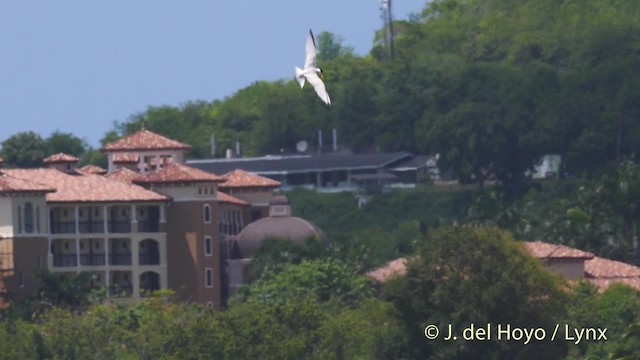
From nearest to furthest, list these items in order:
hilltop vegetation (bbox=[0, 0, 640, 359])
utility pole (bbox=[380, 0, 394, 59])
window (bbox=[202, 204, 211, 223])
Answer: hilltop vegetation (bbox=[0, 0, 640, 359]) → window (bbox=[202, 204, 211, 223]) → utility pole (bbox=[380, 0, 394, 59])

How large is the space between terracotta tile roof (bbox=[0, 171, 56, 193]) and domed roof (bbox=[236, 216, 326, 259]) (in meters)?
8.41

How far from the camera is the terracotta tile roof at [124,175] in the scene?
119750 millimetres

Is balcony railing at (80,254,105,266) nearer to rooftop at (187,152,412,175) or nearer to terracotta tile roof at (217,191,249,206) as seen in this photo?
terracotta tile roof at (217,191,249,206)

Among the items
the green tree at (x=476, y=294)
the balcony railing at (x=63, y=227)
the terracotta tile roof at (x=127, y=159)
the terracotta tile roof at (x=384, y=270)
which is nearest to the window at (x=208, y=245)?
the balcony railing at (x=63, y=227)

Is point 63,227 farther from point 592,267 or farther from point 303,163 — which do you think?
point 303,163

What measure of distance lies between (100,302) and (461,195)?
138ft

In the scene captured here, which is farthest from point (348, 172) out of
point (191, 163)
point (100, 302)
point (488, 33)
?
point (100, 302)

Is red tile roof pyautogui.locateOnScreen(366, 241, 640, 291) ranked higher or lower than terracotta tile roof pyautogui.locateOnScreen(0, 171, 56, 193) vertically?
lower

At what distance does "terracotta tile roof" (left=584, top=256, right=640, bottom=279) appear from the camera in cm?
10594

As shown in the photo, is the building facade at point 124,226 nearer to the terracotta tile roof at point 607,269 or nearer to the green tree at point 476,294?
the terracotta tile roof at point 607,269

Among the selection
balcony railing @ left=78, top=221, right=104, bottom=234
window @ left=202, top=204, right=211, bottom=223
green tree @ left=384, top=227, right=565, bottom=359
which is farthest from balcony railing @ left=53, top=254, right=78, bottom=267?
green tree @ left=384, top=227, right=565, bottom=359

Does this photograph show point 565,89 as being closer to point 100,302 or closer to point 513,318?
point 100,302

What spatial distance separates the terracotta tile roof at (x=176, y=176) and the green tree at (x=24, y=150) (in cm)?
2145

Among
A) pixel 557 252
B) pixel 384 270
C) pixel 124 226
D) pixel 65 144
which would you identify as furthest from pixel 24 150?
pixel 557 252
